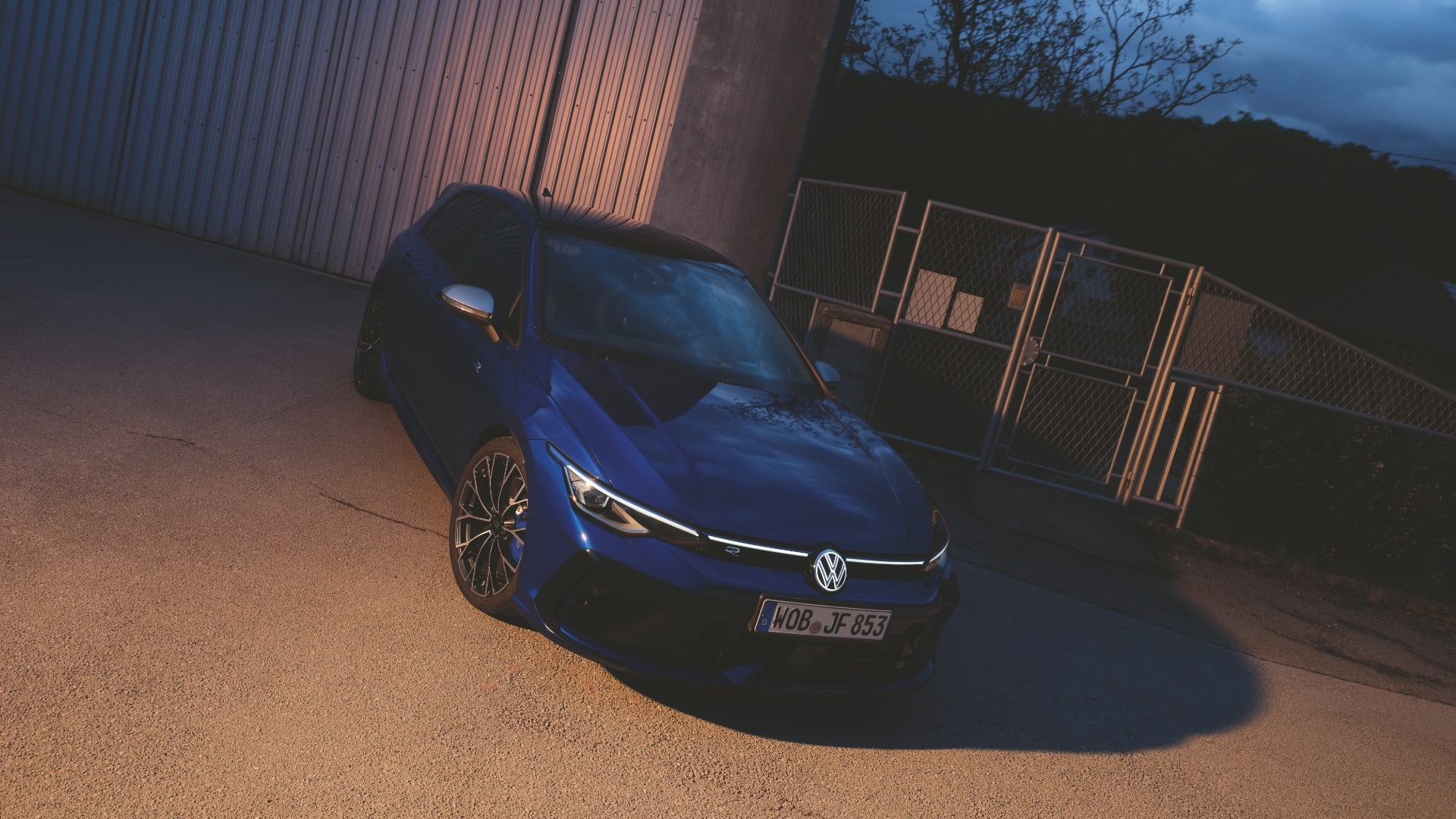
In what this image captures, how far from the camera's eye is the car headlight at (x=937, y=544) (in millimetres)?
4008

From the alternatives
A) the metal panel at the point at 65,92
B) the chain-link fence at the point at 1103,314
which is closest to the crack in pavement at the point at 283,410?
the chain-link fence at the point at 1103,314

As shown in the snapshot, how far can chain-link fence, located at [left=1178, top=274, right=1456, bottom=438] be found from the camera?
8398 mm

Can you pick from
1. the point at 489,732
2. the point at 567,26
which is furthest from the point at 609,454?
the point at 567,26

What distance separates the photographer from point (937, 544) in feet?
13.5

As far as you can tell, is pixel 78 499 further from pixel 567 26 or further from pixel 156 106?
pixel 156 106

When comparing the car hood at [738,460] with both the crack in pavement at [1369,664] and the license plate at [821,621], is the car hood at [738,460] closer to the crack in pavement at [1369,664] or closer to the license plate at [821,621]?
the license plate at [821,621]

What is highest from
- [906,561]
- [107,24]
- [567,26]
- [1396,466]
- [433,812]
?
[567,26]

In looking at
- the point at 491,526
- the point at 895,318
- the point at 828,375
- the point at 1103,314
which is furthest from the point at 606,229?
the point at 1103,314

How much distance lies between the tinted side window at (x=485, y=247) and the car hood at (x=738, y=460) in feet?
1.74

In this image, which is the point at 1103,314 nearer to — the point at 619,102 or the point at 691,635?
the point at 619,102

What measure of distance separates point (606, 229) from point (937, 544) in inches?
99.4

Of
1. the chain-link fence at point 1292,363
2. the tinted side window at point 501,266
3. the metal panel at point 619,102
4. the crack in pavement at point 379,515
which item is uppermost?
the metal panel at point 619,102

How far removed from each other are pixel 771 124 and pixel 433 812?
9.09 m

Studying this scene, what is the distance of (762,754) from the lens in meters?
3.74
